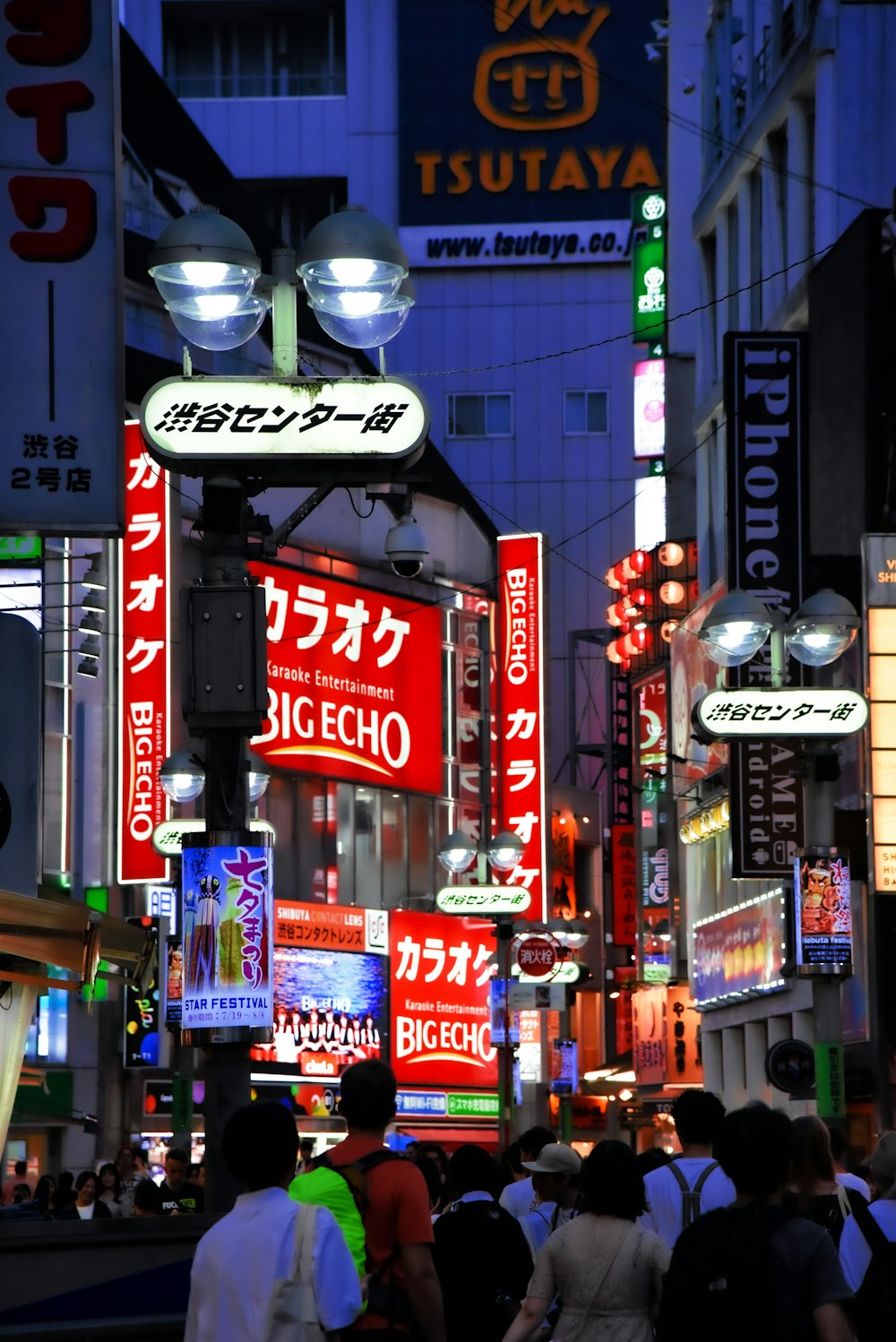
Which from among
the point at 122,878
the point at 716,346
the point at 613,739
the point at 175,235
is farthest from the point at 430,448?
the point at 175,235

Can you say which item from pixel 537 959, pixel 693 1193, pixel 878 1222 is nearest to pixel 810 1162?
pixel 693 1193

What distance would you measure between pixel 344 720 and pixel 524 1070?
10.8 m

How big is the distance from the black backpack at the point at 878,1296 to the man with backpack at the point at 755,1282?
4.53ft

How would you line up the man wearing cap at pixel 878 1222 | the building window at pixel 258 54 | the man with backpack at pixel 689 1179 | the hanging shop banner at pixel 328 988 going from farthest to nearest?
the building window at pixel 258 54 < the hanging shop banner at pixel 328 988 < the man with backpack at pixel 689 1179 < the man wearing cap at pixel 878 1222

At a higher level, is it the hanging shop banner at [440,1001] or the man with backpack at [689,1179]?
the hanging shop banner at [440,1001]

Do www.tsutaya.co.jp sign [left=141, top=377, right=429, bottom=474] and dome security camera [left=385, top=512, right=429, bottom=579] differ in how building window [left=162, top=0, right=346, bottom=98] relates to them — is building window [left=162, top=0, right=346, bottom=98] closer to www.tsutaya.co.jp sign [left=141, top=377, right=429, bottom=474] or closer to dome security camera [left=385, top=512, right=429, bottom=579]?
dome security camera [left=385, top=512, right=429, bottom=579]

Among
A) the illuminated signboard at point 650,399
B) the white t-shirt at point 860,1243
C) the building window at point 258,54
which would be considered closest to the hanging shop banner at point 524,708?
the illuminated signboard at point 650,399

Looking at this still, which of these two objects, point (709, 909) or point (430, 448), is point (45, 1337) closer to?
point (709, 909)

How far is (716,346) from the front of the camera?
46.8 m

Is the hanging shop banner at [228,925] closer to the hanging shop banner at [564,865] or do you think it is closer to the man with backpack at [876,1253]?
the man with backpack at [876,1253]

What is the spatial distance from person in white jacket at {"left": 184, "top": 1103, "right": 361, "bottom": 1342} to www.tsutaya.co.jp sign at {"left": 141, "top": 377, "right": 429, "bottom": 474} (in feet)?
18.2

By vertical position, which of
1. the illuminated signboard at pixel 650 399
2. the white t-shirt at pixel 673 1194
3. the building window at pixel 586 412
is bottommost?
the white t-shirt at pixel 673 1194

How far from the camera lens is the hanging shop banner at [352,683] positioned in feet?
159

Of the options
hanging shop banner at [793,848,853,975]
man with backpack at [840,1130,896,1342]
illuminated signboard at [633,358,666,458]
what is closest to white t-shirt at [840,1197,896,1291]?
man with backpack at [840,1130,896,1342]
